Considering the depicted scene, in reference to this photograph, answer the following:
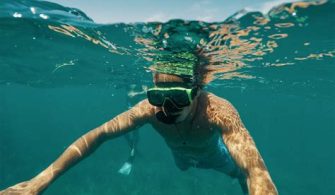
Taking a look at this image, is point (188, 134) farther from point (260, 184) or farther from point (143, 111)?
point (260, 184)

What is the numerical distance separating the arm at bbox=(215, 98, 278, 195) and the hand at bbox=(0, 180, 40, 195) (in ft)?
10.9

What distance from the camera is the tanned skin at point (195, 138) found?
4832 mm

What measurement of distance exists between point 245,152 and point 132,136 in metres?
13.1

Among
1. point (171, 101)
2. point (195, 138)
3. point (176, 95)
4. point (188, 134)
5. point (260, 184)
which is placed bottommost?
point (195, 138)

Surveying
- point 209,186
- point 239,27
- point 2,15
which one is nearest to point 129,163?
point 239,27

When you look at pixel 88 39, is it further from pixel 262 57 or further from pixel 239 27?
pixel 262 57

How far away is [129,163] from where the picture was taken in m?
13.5

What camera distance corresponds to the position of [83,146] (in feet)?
19.5

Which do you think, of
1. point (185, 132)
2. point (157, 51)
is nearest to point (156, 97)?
point (185, 132)

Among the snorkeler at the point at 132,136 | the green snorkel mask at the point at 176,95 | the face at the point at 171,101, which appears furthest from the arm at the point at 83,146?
the snorkeler at the point at 132,136

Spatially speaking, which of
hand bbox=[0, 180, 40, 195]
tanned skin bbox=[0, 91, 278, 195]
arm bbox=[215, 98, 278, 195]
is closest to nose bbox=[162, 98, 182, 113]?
tanned skin bbox=[0, 91, 278, 195]

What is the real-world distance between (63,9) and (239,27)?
6.57 meters

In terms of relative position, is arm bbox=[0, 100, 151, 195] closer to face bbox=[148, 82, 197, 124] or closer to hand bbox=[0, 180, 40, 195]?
hand bbox=[0, 180, 40, 195]

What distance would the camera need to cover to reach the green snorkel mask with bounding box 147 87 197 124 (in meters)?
6.08
